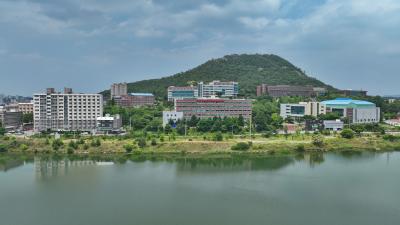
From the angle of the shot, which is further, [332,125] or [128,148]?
[332,125]

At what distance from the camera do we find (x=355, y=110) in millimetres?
19156

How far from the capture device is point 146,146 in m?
12.4

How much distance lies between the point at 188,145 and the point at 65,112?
6189mm

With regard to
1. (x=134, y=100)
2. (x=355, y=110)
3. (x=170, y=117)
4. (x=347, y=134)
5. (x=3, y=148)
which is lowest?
(x=3, y=148)

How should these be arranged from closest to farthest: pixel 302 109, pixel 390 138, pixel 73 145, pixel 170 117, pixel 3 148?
1. pixel 73 145
2. pixel 3 148
3. pixel 390 138
4. pixel 170 117
5. pixel 302 109

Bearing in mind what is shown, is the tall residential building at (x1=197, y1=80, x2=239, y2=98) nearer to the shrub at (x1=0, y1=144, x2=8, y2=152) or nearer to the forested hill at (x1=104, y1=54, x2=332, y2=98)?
the forested hill at (x1=104, y1=54, x2=332, y2=98)

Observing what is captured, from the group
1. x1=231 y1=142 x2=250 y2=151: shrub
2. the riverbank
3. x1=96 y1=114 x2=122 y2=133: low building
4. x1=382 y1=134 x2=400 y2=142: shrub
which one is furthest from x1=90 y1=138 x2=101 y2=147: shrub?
x1=382 y1=134 x2=400 y2=142: shrub

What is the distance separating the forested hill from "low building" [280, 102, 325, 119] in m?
7.49

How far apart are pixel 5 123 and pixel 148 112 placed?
20.4 feet

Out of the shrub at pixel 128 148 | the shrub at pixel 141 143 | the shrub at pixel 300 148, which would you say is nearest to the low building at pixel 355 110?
the shrub at pixel 300 148

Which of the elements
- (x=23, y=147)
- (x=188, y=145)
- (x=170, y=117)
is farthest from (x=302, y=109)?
(x=23, y=147)

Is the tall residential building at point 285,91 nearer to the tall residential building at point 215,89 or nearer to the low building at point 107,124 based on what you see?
the tall residential building at point 215,89

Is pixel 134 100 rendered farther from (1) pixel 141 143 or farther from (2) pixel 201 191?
(2) pixel 201 191

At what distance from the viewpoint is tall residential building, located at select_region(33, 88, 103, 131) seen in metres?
15.8
